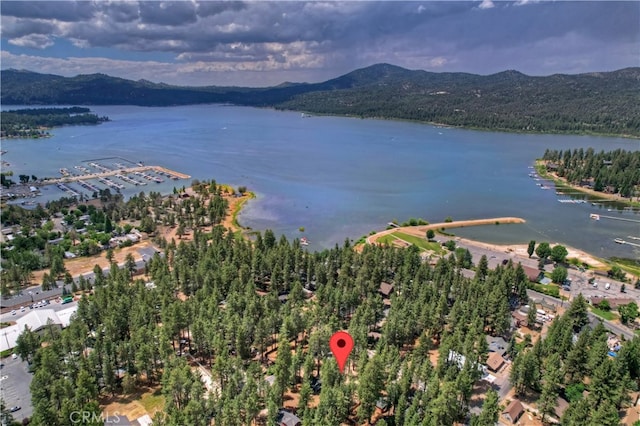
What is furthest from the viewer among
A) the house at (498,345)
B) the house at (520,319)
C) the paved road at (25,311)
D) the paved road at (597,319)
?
the paved road at (25,311)

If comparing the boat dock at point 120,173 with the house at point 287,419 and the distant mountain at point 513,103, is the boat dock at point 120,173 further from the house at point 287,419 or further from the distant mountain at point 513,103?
the distant mountain at point 513,103

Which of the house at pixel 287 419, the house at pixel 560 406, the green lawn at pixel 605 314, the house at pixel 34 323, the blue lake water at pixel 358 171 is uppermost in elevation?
the blue lake water at pixel 358 171

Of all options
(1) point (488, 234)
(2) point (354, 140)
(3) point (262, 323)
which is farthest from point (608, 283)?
(2) point (354, 140)

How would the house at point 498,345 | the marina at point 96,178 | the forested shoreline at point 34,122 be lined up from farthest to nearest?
the forested shoreline at point 34,122 < the marina at point 96,178 < the house at point 498,345

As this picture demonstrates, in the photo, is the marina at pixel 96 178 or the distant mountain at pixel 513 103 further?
the distant mountain at pixel 513 103

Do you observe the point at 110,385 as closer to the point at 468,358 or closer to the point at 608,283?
the point at 468,358

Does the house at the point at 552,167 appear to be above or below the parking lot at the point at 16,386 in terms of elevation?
above

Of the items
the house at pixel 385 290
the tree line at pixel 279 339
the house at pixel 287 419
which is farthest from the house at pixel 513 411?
the house at pixel 385 290

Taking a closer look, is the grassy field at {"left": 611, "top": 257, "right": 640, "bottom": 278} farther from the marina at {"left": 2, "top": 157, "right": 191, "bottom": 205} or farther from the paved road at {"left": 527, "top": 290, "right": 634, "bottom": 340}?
the marina at {"left": 2, "top": 157, "right": 191, "bottom": 205}
